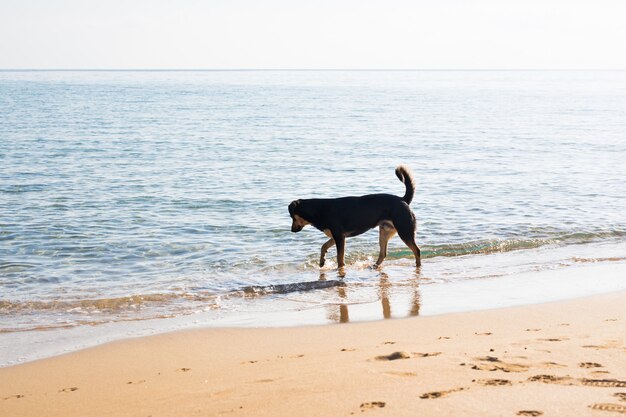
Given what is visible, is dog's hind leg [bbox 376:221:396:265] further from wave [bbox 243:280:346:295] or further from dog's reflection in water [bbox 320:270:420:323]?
wave [bbox 243:280:346:295]

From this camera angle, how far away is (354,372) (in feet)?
18.8

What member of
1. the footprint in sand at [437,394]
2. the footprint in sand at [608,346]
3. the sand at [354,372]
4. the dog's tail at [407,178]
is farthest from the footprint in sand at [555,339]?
the dog's tail at [407,178]

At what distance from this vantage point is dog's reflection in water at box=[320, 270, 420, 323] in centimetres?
847

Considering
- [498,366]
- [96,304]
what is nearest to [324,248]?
[96,304]

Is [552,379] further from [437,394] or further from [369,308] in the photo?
[369,308]

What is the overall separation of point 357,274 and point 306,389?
19.4 ft

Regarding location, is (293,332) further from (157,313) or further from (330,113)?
(330,113)

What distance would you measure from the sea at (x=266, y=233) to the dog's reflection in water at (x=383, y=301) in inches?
1.5

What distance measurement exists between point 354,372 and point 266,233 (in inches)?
336

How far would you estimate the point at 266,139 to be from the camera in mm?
34500

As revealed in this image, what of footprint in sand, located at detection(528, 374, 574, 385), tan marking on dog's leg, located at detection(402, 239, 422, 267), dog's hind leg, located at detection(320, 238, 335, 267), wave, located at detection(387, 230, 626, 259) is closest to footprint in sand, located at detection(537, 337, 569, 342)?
footprint in sand, located at detection(528, 374, 574, 385)

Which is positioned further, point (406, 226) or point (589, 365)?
point (406, 226)

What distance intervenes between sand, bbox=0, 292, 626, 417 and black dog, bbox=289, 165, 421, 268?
357 centimetres

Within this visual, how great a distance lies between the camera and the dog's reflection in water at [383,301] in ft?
27.8
